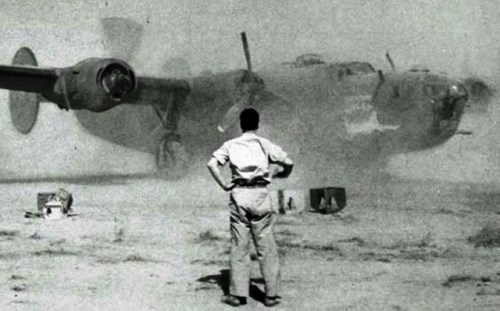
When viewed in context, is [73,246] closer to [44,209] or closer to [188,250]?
[188,250]

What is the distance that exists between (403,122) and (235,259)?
9.25 metres

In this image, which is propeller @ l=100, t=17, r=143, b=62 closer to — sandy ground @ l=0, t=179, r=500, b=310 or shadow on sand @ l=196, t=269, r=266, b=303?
sandy ground @ l=0, t=179, r=500, b=310

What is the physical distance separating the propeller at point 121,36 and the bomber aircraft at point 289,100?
45 millimetres

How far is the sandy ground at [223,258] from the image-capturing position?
4.93 metres

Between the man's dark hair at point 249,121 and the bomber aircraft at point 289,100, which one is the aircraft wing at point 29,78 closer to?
the bomber aircraft at point 289,100

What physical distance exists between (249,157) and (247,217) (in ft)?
1.38

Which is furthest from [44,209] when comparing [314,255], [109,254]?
[314,255]

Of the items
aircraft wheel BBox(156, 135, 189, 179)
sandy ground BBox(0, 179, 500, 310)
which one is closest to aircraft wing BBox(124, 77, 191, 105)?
aircraft wheel BBox(156, 135, 189, 179)

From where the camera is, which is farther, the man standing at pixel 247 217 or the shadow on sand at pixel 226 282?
the shadow on sand at pixel 226 282

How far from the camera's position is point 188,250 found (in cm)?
693

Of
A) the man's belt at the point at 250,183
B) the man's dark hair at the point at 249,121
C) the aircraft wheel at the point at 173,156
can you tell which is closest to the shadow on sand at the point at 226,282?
the man's belt at the point at 250,183

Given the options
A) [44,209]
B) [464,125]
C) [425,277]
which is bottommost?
[425,277]

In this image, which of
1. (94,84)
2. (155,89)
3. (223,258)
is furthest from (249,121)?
(155,89)

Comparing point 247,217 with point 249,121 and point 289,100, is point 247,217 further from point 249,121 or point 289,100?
point 289,100
